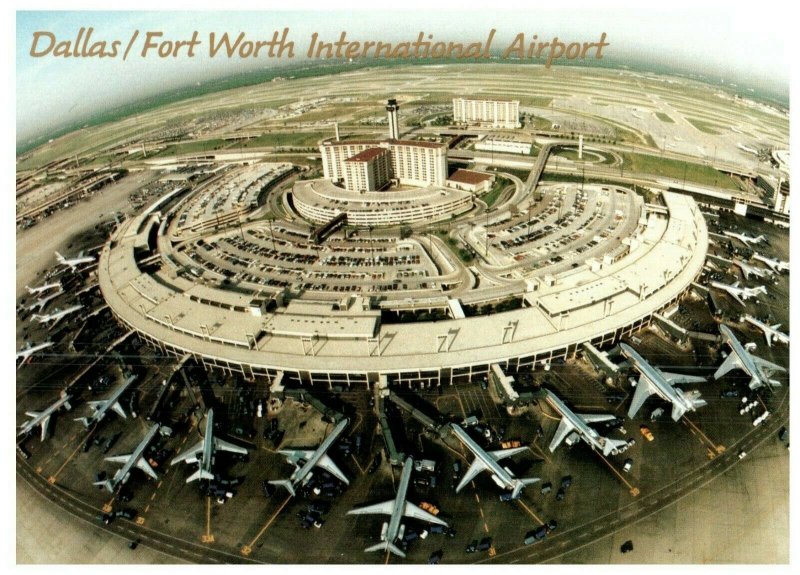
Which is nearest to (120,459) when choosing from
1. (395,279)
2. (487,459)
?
(487,459)

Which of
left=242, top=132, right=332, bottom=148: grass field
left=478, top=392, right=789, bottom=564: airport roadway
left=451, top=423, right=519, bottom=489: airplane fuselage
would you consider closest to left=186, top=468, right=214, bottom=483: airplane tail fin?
left=451, top=423, right=519, bottom=489: airplane fuselage

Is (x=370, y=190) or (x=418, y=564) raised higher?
(x=370, y=190)

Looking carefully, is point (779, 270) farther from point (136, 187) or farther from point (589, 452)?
point (136, 187)

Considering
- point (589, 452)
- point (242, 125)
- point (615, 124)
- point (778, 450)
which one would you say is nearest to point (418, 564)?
point (589, 452)

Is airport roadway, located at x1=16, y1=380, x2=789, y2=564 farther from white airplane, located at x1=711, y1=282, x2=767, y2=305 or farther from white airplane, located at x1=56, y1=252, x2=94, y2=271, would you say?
white airplane, located at x1=56, y1=252, x2=94, y2=271

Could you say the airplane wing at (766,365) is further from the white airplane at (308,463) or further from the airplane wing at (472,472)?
the white airplane at (308,463)

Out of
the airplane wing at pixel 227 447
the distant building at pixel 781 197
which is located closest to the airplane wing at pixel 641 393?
the airplane wing at pixel 227 447

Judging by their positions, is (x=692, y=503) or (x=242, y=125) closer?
(x=692, y=503)

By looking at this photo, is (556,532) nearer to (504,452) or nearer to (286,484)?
(504,452)
